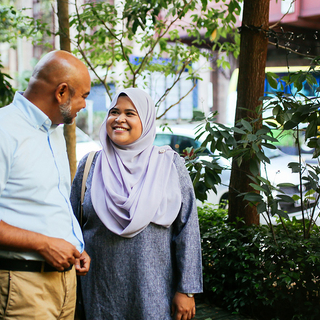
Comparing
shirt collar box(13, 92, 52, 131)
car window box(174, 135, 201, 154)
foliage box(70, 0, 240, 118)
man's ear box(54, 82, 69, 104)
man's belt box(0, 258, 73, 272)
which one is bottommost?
man's belt box(0, 258, 73, 272)

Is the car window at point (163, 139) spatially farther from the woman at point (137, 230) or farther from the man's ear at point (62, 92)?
the man's ear at point (62, 92)

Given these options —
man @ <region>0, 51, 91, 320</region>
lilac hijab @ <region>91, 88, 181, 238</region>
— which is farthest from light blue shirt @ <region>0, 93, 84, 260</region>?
lilac hijab @ <region>91, 88, 181, 238</region>

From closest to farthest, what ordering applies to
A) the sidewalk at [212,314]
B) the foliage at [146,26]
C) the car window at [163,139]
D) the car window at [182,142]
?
the sidewalk at [212,314], the foliage at [146,26], the car window at [182,142], the car window at [163,139]

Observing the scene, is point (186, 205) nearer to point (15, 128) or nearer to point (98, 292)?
point (98, 292)

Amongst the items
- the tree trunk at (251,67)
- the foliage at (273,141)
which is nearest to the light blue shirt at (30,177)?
the foliage at (273,141)

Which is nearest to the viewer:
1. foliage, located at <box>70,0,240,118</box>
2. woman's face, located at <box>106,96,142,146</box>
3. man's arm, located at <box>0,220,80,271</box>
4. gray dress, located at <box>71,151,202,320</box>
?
man's arm, located at <box>0,220,80,271</box>

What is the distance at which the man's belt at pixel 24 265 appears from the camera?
1442 mm

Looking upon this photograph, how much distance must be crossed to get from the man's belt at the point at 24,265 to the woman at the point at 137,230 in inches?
15.8

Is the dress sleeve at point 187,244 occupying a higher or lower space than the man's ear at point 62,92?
lower

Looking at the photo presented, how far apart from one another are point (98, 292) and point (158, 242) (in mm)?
377

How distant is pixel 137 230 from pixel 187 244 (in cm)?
27

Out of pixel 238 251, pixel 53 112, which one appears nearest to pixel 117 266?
pixel 53 112

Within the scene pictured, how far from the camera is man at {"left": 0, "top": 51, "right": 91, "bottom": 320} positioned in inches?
55.1

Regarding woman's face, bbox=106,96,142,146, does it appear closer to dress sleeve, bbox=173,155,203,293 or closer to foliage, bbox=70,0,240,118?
dress sleeve, bbox=173,155,203,293
